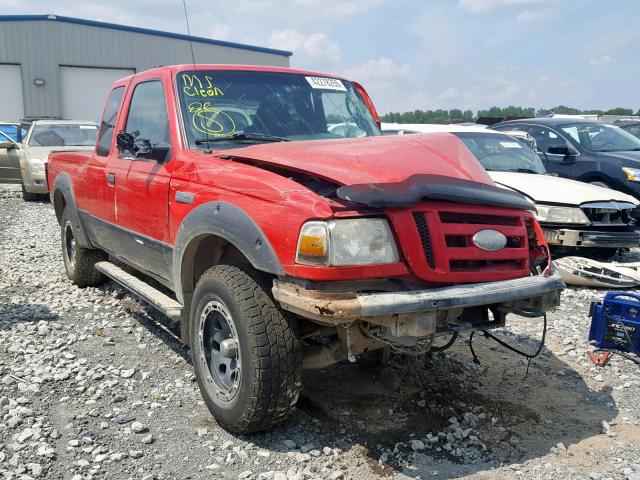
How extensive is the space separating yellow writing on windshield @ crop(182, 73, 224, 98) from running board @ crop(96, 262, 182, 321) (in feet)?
4.57

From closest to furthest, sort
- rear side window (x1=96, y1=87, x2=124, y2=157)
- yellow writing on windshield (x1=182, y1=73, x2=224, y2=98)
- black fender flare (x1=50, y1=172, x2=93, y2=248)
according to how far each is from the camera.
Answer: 1. yellow writing on windshield (x1=182, y1=73, x2=224, y2=98)
2. rear side window (x1=96, y1=87, x2=124, y2=157)
3. black fender flare (x1=50, y1=172, x2=93, y2=248)

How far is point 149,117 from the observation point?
178 inches

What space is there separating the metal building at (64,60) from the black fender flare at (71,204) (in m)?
21.7

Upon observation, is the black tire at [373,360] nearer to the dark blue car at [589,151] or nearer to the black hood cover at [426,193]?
the black hood cover at [426,193]

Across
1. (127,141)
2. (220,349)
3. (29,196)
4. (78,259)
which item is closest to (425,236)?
(220,349)

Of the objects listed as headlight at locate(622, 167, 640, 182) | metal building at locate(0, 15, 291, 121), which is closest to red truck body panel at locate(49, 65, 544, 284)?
headlight at locate(622, 167, 640, 182)

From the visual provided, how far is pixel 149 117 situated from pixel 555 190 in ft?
16.0

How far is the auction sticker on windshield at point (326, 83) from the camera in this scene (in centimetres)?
460

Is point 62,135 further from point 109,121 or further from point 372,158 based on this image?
point 372,158

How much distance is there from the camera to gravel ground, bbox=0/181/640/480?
302 centimetres

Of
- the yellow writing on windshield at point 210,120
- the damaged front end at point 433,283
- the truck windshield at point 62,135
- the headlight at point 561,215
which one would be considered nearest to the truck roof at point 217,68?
the yellow writing on windshield at point 210,120

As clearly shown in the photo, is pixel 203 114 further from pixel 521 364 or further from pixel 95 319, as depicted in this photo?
pixel 521 364

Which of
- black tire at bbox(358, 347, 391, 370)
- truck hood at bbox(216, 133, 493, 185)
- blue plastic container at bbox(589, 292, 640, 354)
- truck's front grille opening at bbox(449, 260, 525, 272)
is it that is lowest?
black tire at bbox(358, 347, 391, 370)

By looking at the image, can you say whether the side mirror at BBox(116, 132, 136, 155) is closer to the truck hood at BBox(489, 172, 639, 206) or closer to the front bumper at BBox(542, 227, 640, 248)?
the truck hood at BBox(489, 172, 639, 206)
